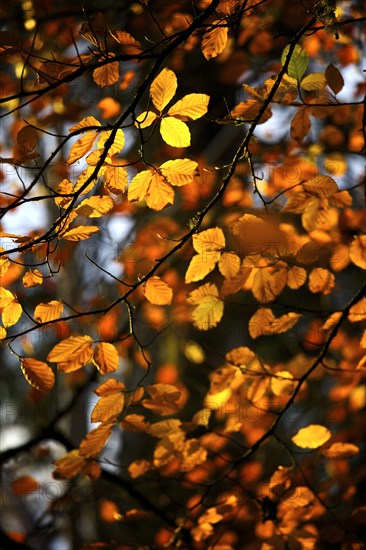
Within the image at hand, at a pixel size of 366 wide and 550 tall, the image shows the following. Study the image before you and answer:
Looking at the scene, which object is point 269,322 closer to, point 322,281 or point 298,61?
point 322,281

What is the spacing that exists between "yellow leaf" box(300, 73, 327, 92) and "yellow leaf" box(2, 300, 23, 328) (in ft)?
2.81

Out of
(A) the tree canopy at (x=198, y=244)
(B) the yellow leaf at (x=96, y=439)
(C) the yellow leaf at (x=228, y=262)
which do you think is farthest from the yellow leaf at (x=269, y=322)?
(B) the yellow leaf at (x=96, y=439)

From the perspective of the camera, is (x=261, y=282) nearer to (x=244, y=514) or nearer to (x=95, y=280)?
(x=244, y=514)

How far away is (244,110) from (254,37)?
254 centimetres

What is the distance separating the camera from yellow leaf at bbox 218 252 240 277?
4.99 ft

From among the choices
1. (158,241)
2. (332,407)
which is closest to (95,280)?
(158,241)

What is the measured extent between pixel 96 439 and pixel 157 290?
0.40m

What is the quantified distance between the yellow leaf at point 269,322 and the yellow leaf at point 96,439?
1.50 feet

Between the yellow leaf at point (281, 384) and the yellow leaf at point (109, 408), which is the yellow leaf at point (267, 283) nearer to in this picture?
the yellow leaf at point (281, 384)

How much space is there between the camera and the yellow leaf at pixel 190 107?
1.27 m

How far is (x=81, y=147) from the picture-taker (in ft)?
4.08

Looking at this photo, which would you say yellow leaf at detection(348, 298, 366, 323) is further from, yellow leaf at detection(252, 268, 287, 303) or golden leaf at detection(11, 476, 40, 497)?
golden leaf at detection(11, 476, 40, 497)

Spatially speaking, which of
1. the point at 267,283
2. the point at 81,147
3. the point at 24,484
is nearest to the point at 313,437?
the point at 267,283

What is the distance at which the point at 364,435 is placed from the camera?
4707 millimetres
